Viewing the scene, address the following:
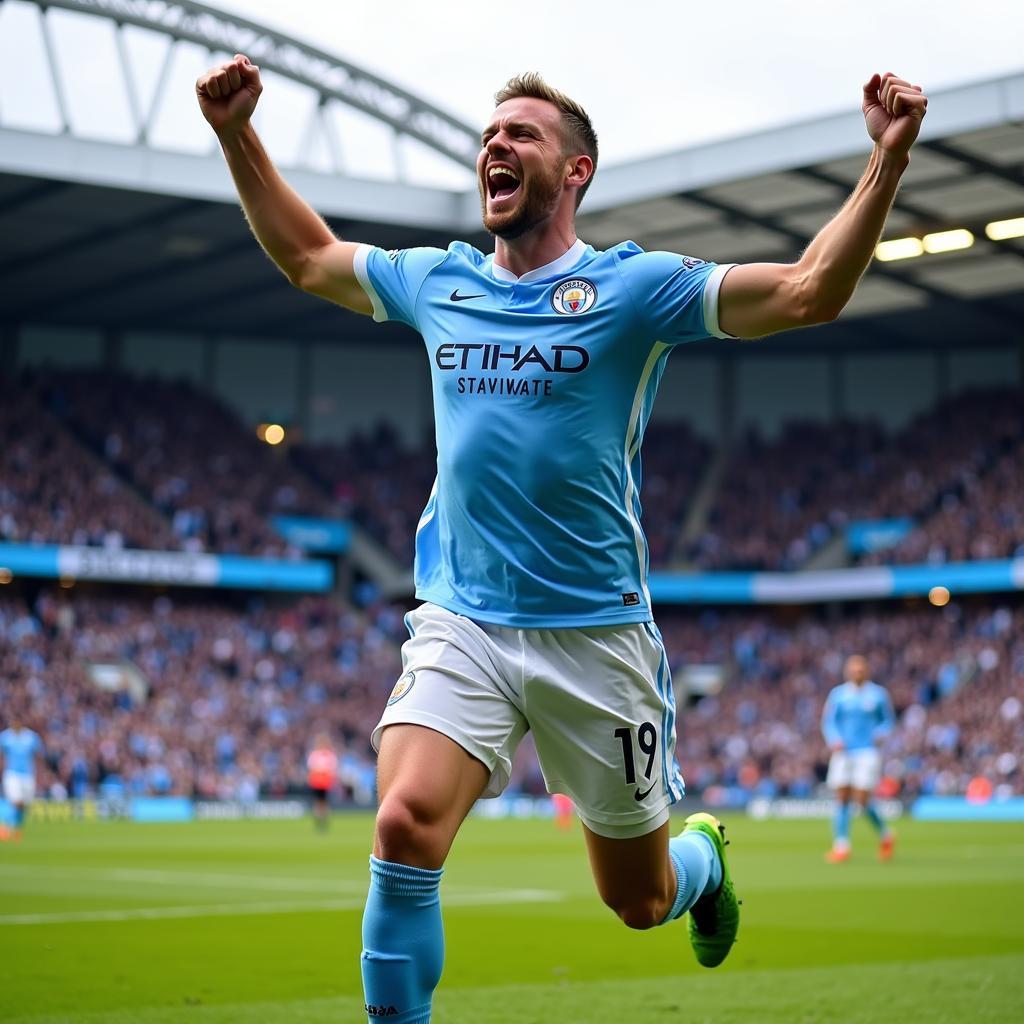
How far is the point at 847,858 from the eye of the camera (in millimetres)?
17578

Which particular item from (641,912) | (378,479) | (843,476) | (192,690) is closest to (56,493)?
(192,690)

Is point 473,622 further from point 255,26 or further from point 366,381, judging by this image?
point 366,381

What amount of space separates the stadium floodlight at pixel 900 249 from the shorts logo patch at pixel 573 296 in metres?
30.8

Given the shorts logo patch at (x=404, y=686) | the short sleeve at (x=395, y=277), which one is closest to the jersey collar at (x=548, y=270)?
the short sleeve at (x=395, y=277)

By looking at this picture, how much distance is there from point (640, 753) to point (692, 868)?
99 cm

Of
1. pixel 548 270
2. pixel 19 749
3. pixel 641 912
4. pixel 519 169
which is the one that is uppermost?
pixel 519 169

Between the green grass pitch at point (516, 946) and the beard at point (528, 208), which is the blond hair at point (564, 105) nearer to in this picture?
the beard at point (528, 208)

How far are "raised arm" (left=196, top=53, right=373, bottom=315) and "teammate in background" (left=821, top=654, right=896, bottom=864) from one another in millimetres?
12606

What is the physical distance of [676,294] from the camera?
463 cm

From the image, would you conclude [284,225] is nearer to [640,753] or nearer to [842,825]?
[640,753]

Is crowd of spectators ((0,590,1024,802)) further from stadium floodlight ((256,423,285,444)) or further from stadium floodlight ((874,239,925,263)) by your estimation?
stadium floodlight ((874,239,925,263))

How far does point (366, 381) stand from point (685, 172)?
20736 mm

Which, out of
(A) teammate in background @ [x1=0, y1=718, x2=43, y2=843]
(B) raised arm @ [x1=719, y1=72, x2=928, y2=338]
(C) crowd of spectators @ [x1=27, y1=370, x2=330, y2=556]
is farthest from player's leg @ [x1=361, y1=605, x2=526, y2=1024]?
(C) crowd of spectators @ [x1=27, y1=370, x2=330, y2=556]

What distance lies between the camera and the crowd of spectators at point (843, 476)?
147 feet
